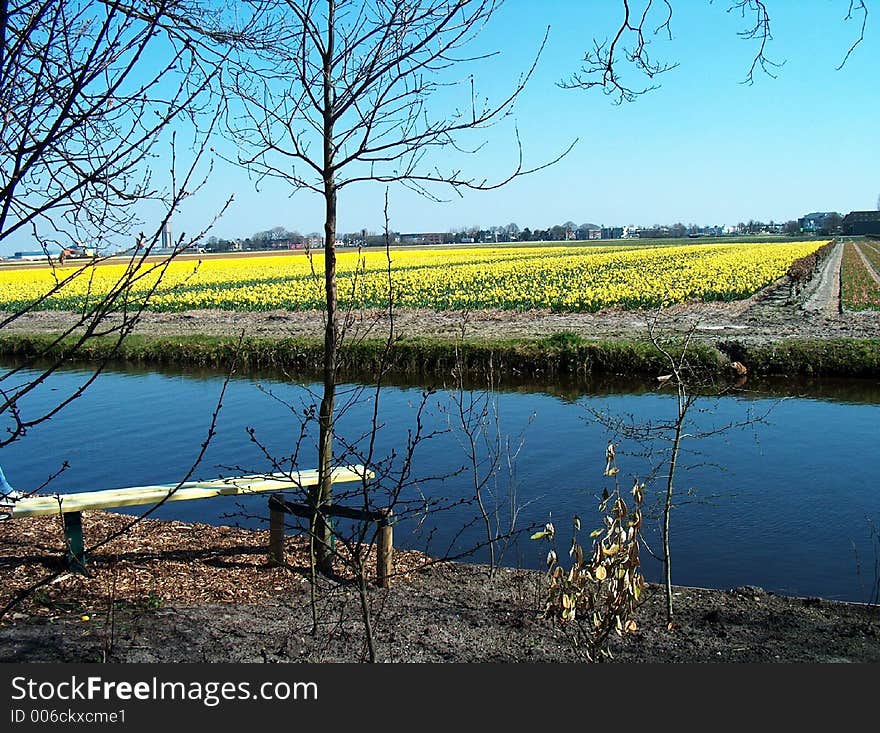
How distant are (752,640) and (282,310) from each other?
27.9 meters

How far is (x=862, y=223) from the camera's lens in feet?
408

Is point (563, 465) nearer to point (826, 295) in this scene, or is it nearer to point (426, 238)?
point (826, 295)

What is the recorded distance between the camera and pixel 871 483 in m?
10.7

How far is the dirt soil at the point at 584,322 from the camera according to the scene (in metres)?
22.2

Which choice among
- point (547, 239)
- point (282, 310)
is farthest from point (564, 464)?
point (547, 239)

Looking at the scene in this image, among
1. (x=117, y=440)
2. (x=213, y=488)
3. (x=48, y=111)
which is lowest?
(x=117, y=440)

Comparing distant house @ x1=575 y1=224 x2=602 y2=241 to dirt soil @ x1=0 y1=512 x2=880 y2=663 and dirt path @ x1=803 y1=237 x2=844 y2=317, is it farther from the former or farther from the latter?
dirt soil @ x1=0 y1=512 x2=880 y2=663

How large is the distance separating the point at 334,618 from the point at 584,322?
67.9ft

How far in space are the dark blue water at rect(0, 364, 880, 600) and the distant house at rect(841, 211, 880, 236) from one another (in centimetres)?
11472

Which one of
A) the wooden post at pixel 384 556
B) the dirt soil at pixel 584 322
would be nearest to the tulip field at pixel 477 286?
the dirt soil at pixel 584 322

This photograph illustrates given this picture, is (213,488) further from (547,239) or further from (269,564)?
(547,239)

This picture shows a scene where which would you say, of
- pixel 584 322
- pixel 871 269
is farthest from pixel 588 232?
pixel 584 322

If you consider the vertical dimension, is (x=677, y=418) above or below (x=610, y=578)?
below

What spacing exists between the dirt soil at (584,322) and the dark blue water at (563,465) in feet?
14.9
